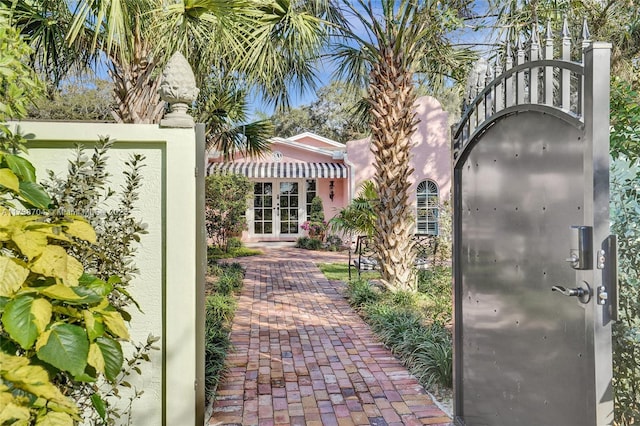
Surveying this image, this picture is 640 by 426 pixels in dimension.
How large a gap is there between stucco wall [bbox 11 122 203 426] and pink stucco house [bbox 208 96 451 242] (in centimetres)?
1556

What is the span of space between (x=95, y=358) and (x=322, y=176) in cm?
1954

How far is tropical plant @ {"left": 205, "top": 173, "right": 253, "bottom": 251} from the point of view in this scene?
16172mm

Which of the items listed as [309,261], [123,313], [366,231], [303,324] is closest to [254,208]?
[309,261]

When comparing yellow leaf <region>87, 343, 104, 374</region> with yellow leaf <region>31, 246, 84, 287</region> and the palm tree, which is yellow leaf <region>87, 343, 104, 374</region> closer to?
yellow leaf <region>31, 246, 84, 287</region>

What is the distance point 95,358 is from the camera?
1874 mm

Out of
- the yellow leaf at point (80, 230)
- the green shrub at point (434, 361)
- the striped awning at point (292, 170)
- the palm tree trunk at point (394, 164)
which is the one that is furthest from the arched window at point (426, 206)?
the yellow leaf at point (80, 230)

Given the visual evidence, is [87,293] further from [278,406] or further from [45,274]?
[278,406]

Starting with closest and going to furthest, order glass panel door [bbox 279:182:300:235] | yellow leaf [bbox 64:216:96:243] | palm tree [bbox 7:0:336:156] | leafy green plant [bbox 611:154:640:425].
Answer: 1. yellow leaf [bbox 64:216:96:243]
2. leafy green plant [bbox 611:154:640:425]
3. palm tree [bbox 7:0:336:156]
4. glass panel door [bbox 279:182:300:235]

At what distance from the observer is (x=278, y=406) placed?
471cm

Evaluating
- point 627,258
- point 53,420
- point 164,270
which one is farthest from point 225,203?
point 53,420

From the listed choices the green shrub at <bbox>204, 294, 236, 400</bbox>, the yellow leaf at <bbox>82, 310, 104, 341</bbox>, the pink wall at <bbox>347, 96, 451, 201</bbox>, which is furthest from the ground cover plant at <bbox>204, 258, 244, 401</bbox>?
the pink wall at <bbox>347, 96, 451, 201</bbox>

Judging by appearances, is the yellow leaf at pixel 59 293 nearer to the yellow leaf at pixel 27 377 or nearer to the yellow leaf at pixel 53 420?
the yellow leaf at pixel 27 377

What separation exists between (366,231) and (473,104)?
734 centimetres

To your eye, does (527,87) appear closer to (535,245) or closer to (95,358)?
(535,245)
